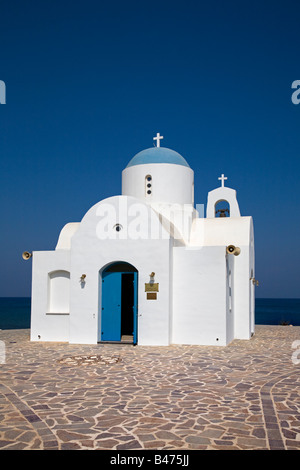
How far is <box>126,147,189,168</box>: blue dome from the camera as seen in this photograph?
58.5 feet

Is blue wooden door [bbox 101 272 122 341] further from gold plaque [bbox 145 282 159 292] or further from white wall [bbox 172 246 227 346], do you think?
white wall [bbox 172 246 227 346]

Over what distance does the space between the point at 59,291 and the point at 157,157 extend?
6.57 meters

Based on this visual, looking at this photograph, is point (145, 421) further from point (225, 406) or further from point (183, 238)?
point (183, 238)

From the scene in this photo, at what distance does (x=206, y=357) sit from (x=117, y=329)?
3.68 m

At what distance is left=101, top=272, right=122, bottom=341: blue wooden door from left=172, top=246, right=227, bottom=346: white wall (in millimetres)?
1828

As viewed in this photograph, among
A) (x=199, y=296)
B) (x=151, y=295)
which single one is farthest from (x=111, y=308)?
(x=199, y=296)

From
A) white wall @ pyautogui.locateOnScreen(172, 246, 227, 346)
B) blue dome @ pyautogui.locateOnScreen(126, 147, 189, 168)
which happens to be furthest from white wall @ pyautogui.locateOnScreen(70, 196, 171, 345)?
blue dome @ pyautogui.locateOnScreen(126, 147, 189, 168)

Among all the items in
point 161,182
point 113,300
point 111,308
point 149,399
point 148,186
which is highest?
point 161,182

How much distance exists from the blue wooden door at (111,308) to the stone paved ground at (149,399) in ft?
5.26

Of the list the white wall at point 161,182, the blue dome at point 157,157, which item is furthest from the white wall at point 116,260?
the blue dome at point 157,157

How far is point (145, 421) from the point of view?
6398 millimetres

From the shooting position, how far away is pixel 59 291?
1573cm

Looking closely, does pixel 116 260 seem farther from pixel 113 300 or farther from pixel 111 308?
pixel 111 308

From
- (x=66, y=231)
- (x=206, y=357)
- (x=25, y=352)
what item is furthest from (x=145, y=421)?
(x=66, y=231)
